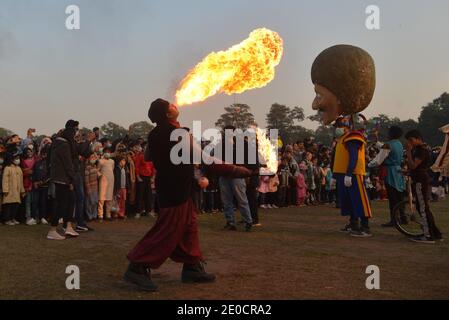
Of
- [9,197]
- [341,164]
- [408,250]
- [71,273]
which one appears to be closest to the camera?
[71,273]

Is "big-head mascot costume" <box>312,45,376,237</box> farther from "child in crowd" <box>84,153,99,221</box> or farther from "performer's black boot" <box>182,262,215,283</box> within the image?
"child in crowd" <box>84,153,99,221</box>

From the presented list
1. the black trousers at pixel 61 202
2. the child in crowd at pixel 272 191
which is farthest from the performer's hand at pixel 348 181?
the child in crowd at pixel 272 191

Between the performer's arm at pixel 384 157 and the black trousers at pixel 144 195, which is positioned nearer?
the performer's arm at pixel 384 157

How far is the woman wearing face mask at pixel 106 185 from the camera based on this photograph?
39.6ft

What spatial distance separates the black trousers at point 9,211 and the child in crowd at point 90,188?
1.58 m

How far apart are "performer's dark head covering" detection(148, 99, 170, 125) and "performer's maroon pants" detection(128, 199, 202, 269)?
1.04m

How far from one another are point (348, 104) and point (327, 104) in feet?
1.31

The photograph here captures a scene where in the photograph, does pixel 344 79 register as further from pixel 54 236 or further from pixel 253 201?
pixel 54 236

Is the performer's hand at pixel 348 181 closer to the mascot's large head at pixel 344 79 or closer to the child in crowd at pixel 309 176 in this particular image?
the mascot's large head at pixel 344 79

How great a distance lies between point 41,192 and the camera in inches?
453

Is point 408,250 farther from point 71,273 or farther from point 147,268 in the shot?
point 71,273

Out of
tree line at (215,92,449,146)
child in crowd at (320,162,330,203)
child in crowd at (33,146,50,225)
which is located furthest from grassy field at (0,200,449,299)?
tree line at (215,92,449,146)

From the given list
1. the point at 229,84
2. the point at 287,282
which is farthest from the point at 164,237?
the point at 229,84
